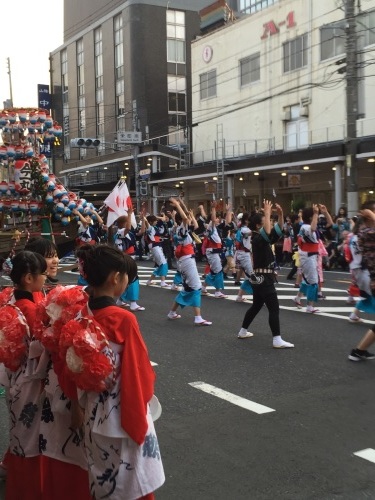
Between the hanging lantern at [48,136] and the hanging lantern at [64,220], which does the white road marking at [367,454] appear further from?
the hanging lantern at [48,136]

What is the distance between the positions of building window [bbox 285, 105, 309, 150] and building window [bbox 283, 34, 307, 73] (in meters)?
2.04

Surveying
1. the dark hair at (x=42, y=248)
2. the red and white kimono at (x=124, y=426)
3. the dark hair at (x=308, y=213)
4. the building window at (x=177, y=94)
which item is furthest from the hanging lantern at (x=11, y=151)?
the building window at (x=177, y=94)

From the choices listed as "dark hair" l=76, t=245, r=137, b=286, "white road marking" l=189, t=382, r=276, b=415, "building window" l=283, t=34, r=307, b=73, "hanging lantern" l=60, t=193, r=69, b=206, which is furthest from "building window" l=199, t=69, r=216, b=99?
"dark hair" l=76, t=245, r=137, b=286

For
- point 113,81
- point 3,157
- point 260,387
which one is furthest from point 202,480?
point 113,81

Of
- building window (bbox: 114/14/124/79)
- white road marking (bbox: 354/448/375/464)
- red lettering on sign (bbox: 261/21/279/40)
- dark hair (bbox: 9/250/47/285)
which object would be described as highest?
building window (bbox: 114/14/124/79)

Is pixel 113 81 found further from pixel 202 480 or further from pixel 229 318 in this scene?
pixel 202 480

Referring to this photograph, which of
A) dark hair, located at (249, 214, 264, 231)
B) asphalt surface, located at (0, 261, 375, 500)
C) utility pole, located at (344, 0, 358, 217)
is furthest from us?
utility pole, located at (344, 0, 358, 217)

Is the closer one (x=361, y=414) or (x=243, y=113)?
(x=361, y=414)

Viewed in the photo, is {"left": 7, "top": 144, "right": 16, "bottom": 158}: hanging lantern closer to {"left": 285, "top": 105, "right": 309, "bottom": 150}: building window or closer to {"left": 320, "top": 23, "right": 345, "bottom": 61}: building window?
{"left": 320, "top": 23, "right": 345, "bottom": 61}: building window

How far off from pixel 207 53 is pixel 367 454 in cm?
3312

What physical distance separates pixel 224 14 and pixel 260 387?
3274cm

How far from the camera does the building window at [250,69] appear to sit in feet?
101

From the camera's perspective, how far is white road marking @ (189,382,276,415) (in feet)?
16.4

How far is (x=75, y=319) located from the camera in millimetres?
2660
